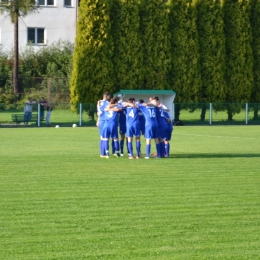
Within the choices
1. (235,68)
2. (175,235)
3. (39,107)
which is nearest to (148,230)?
(175,235)

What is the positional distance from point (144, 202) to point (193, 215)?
1.54 m

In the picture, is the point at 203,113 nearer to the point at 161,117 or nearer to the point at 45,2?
the point at 45,2

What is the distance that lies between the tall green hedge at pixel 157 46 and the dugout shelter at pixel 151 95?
5.09 ft

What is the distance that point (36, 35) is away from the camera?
67000mm

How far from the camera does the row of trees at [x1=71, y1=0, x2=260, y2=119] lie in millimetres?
48000

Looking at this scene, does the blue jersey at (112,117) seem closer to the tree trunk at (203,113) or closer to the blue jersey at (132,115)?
the blue jersey at (132,115)

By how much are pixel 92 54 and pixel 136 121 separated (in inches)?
1068

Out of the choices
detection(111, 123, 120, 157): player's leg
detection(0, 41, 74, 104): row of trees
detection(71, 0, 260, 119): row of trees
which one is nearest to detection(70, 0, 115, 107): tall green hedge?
detection(71, 0, 260, 119): row of trees

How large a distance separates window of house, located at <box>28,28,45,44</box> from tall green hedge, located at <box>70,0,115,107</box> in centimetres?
1977

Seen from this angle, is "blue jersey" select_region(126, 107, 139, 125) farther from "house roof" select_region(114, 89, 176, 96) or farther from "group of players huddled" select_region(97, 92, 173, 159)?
"house roof" select_region(114, 89, 176, 96)

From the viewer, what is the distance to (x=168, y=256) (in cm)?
841

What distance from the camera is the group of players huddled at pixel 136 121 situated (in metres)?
21.1

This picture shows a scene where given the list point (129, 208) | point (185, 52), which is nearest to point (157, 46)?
point (185, 52)

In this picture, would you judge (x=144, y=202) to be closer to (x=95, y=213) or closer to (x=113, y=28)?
(x=95, y=213)
